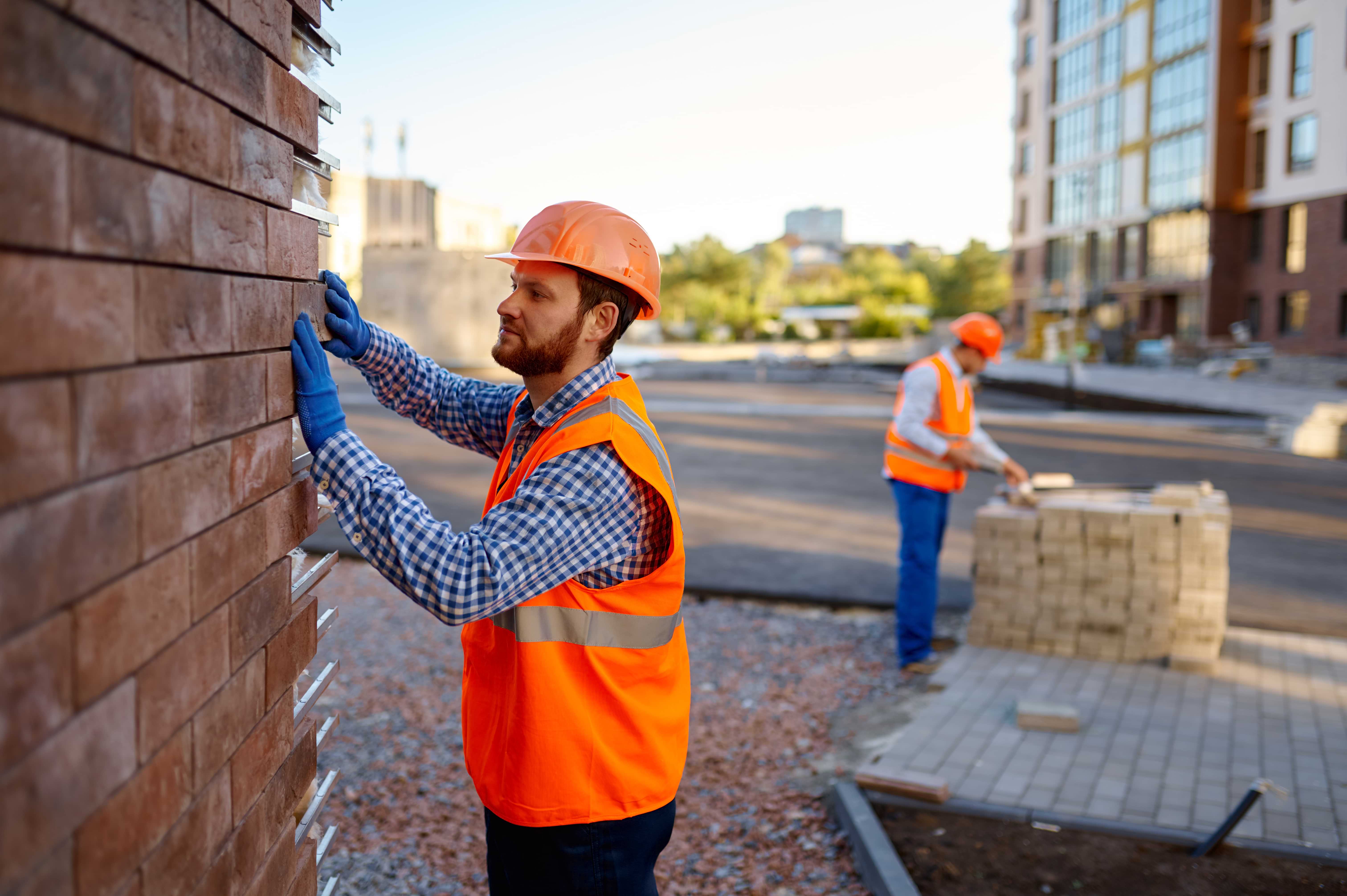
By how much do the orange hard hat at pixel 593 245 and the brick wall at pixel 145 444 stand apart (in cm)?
58

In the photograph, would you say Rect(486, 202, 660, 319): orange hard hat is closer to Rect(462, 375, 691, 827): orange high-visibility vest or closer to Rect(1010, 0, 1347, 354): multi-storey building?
Rect(462, 375, 691, 827): orange high-visibility vest

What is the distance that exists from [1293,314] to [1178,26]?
14773mm

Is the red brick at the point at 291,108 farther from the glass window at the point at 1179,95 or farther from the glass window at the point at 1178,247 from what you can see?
the glass window at the point at 1179,95

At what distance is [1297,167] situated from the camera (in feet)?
136

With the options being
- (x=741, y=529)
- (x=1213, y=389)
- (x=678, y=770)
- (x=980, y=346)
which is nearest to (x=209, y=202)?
(x=678, y=770)

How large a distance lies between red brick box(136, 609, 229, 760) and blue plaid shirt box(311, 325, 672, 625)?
347mm

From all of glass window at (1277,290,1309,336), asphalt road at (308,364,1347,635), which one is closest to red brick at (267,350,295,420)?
asphalt road at (308,364,1347,635)

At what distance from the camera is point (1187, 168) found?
47312mm

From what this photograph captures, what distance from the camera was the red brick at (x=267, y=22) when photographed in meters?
1.83

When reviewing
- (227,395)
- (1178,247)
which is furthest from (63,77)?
(1178,247)

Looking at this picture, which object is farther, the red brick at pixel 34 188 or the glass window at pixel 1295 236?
the glass window at pixel 1295 236

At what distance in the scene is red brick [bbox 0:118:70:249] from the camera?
112 cm

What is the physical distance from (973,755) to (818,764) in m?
0.76

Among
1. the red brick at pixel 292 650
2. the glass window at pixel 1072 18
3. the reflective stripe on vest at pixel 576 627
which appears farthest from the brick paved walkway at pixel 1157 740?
the glass window at pixel 1072 18
